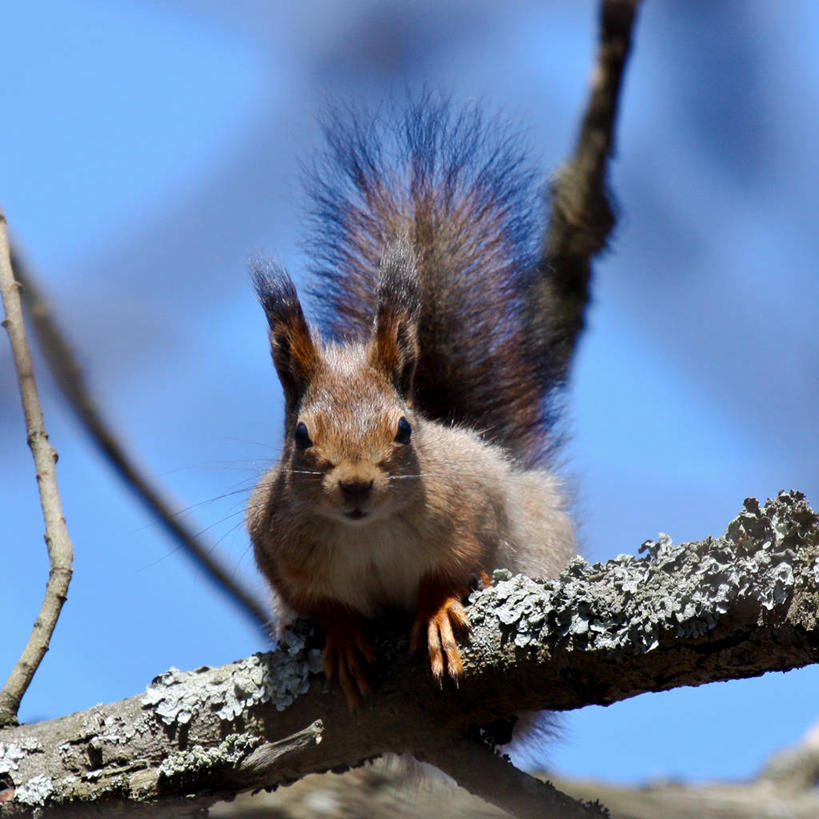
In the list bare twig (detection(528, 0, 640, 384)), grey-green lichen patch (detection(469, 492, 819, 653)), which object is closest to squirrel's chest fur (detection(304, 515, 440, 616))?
grey-green lichen patch (detection(469, 492, 819, 653))

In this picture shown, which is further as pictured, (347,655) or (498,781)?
(347,655)

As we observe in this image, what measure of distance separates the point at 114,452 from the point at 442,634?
50.6 inches

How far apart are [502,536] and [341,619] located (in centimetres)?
54

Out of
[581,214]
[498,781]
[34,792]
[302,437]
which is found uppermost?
[581,214]

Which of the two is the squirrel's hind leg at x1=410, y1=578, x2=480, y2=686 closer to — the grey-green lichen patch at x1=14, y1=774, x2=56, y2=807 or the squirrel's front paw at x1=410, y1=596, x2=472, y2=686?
the squirrel's front paw at x1=410, y1=596, x2=472, y2=686

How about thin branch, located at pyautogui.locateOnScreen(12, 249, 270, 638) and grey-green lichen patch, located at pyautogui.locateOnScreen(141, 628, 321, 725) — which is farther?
thin branch, located at pyautogui.locateOnScreen(12, 249, 270, 638)

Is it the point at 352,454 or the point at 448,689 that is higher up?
the point at 352,454

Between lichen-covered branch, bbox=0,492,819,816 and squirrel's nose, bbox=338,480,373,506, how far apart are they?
0.32m

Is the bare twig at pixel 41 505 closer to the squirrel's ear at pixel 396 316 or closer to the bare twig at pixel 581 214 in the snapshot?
the squirrel's ear at pixel 396 316

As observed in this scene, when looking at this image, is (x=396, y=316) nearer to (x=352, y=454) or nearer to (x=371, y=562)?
(x=352, y=454)

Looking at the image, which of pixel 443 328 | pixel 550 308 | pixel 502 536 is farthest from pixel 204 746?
pixel 550 308

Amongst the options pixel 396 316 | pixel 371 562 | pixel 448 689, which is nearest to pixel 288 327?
pixel 396 316

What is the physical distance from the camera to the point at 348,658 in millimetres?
2287

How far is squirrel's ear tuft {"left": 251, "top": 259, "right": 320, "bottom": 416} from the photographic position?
2.78 metres
